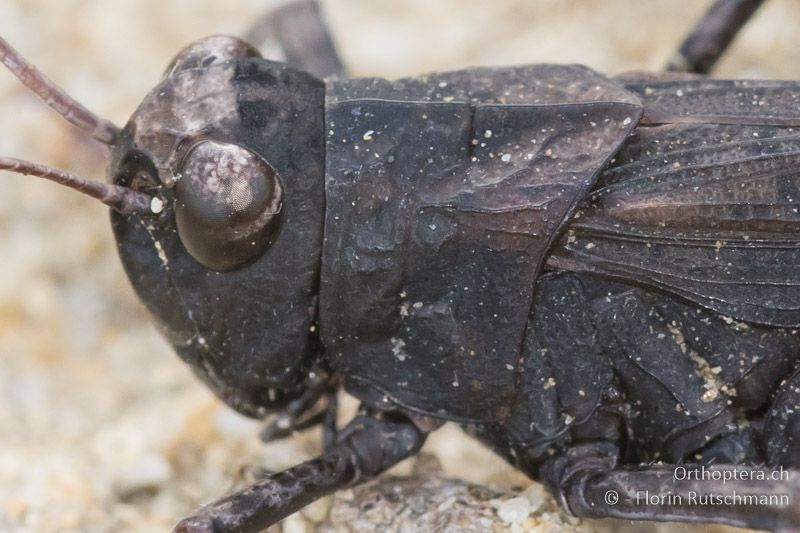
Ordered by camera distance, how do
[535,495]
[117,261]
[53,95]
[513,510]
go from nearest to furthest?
[53,95], [513,510], [535,495], [117,261]

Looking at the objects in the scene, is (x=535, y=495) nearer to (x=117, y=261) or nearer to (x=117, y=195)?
(x=117, y=195)

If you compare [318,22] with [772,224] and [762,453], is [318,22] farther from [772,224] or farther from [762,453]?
[762,453]

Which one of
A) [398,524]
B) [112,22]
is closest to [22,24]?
[112,22]

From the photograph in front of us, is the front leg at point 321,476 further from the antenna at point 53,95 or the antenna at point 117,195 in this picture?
the antenna at point 53,95

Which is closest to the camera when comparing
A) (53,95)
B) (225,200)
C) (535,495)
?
(225,200)

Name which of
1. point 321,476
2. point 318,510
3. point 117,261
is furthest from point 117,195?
point 117,261

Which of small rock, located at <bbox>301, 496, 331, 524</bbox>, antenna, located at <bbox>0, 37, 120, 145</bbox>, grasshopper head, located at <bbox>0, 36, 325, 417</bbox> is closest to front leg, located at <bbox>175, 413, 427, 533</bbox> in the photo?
small rock, located at <bbox>301, 496, 331, 524</bbox>

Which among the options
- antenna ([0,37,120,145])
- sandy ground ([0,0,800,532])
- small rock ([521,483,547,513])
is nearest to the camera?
antenna ([0,37,120,145])

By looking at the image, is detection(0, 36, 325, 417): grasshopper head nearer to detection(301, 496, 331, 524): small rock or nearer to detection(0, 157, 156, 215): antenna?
detection(0, 157, 156, 215): antenna
